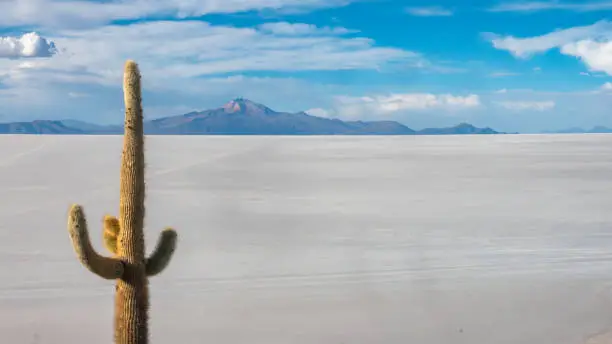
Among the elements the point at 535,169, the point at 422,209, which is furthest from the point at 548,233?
the point at 535,169

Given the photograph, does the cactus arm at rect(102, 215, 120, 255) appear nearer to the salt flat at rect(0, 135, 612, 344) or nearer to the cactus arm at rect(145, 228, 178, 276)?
the cactus arm at rect(145, 228, 178, 276)

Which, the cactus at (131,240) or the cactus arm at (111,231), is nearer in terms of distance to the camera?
the cactus at (131,240)

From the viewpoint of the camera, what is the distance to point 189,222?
1734 cm

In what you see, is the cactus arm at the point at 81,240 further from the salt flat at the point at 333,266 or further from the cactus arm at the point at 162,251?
the salt flat at the point at 333,266

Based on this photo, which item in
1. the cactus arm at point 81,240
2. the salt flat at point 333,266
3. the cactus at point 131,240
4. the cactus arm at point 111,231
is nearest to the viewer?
the cactus arm at point 81,240

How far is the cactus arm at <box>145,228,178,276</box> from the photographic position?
4875 mm

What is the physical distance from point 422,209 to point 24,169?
67.4 feet

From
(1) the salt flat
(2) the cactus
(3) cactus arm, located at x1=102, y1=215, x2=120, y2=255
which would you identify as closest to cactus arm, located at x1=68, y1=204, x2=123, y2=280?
(2) the cactus

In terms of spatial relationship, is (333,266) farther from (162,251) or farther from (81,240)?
(81,240)

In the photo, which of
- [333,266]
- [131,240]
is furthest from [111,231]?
[333,266]

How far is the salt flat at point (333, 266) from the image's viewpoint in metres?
9.23

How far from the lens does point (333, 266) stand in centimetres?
1252

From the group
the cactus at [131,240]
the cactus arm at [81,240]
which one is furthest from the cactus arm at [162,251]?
the cactus arm at [81,240]

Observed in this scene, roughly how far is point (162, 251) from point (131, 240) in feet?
0.83
